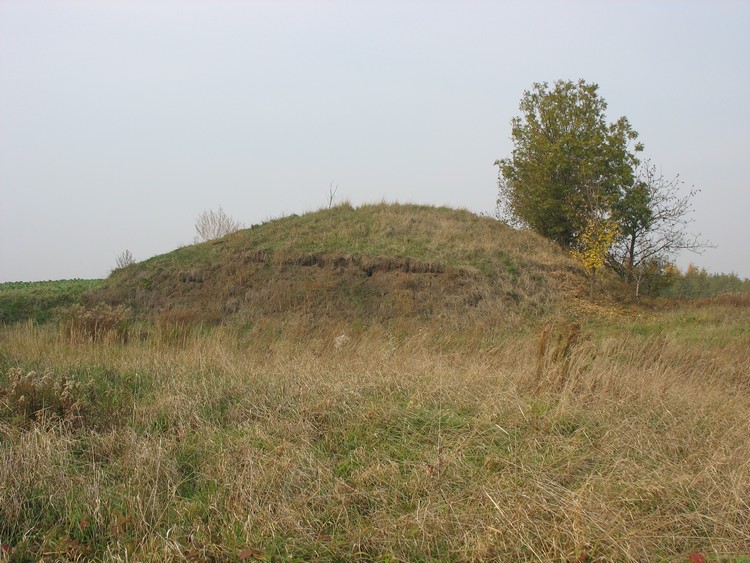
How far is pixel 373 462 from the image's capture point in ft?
16.4

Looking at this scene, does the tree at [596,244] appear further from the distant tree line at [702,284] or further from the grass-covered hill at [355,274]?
the distant tree line at [702,284]

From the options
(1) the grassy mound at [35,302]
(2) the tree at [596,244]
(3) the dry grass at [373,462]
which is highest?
(2) the tree at [596,244]

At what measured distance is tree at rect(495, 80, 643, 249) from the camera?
23297 mm

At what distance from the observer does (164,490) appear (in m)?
4.77

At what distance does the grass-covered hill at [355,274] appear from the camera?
1739 centimetres

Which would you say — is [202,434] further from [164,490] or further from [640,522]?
[640,522]

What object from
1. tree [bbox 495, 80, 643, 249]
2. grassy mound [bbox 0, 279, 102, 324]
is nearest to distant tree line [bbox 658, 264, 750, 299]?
tree [bbox 495, 80, 643, 249]

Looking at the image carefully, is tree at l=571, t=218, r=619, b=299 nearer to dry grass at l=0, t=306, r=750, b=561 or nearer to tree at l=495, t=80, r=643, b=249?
A: tree at l=495, t=80, r=643, b=249

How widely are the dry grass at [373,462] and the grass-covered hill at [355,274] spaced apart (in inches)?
365

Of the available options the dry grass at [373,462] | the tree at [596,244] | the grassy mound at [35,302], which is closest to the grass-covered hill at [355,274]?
the tree at [596,244]

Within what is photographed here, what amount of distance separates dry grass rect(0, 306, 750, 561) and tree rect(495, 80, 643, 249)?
55.2 ft

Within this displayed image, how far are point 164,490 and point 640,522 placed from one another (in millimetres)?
3514

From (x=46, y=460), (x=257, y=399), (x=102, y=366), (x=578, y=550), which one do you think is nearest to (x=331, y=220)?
(x=102, y=366)

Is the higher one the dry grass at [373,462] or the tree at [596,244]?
the tree at [596,244]
